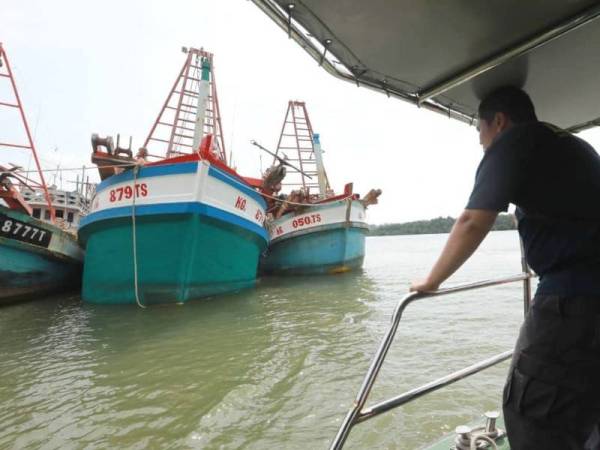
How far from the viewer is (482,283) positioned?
1.55m

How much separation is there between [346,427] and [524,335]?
2.07 ft

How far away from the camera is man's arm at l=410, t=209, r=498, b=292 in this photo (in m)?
1.04

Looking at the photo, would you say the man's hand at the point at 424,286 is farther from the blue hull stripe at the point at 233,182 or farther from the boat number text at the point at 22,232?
the boat number text at the point at 22,232

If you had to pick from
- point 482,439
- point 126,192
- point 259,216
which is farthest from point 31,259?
point 482,439

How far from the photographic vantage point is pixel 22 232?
23.8 ft

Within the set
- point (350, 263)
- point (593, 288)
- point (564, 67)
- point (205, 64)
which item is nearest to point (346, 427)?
point (593, 288)

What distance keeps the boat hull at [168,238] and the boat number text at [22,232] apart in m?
1.19

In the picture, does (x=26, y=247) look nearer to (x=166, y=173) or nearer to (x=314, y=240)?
(x=166, y=173)

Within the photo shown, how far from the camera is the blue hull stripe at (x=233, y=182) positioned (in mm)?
6211

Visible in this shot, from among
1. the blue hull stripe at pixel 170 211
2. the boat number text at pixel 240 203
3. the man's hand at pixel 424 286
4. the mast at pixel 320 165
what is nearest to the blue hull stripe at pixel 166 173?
the boat number text at pixel 240 203

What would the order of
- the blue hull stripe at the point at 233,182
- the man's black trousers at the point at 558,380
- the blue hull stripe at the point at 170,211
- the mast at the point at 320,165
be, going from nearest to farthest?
the man's black trousers at the point at 558,380 → the blue hull stripe at the point at 170,211 → the blue hull stripe at the point at 233,182 → the mast at the point at 320,165

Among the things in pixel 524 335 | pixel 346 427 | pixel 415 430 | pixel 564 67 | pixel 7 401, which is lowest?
pixel 7 401

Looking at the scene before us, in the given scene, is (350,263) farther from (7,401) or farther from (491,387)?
(7,401)

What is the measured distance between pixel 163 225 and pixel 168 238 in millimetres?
240
